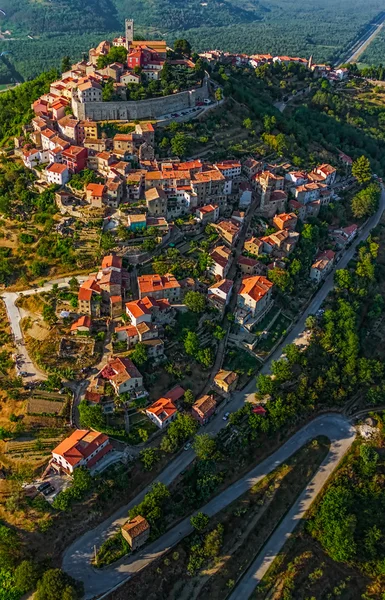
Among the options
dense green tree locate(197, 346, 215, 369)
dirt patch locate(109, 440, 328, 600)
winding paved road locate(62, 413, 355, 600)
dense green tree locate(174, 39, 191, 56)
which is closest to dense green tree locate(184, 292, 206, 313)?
dense green tree locate(197, 346, 215, 369)

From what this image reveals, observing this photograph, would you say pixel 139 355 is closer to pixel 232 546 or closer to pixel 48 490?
pixel 48 490

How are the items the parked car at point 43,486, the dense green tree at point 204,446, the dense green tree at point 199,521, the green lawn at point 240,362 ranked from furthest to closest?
1. the green lawn at point 240,362
2. the dense green tree at point 204,446
3. the dense green tree at point 199,521
4. the parked car at point 43,486

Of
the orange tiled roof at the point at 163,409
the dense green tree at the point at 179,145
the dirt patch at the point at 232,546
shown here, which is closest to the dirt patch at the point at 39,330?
the orange tiled roof at the point at 163,409

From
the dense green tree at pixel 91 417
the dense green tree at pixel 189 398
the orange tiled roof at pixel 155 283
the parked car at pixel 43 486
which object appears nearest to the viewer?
the parked car at pixel 43 486

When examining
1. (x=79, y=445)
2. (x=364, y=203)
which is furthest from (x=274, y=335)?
(x=364, y=203)

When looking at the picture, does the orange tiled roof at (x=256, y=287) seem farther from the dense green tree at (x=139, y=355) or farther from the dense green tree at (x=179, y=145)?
the dense green tree at (x=179, y=145)

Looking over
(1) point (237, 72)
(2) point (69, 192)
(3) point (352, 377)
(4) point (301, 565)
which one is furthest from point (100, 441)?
(1) point (237, 72)

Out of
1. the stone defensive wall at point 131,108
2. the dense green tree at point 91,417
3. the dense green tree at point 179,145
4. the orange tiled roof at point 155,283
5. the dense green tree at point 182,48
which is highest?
the dense green tree at point 182,48

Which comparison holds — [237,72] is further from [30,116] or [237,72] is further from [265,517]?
[265,517]
